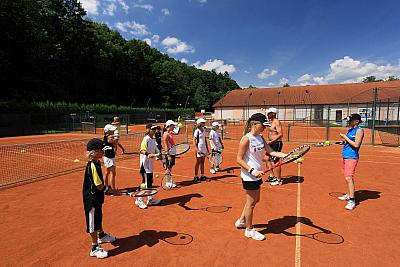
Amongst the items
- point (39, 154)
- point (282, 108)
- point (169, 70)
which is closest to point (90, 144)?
point (39, 154)

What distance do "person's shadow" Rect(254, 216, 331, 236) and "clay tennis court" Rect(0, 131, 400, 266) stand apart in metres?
0.02

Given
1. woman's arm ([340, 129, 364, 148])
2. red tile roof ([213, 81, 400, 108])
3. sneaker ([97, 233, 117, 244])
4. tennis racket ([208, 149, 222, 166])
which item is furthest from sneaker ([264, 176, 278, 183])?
red tile roof ([213, 81, 400, 108])

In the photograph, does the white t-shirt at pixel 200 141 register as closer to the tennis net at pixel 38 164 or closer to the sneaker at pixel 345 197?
the sneaker at pixel 345 197

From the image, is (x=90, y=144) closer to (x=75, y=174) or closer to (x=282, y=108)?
(x=75, y=174)

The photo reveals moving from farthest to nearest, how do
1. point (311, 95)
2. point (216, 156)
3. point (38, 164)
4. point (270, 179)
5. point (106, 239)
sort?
point (311, 95) < point (38, 164) < point (216, 156) < point (270, 179) < point (106, 239)

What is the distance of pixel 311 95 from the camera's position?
185 feet

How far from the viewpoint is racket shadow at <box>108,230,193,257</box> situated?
470 cm

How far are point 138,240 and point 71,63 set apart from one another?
210ft

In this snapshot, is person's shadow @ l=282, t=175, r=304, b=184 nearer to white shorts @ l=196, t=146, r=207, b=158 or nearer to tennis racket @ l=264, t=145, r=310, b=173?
white shorts @ l=196, t=146, r=207, b=158

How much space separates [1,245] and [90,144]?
2.88 meters

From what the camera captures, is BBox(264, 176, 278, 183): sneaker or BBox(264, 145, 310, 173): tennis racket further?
BBox(264, 176, 278, 183): sneaker

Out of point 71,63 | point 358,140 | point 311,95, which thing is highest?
point 71,63

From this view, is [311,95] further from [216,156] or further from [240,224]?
[240,224]

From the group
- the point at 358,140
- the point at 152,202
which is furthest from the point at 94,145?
the point at 358,140
